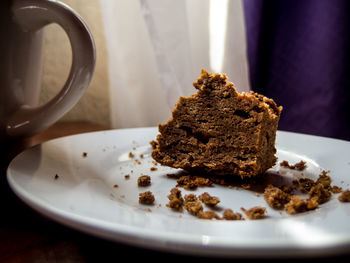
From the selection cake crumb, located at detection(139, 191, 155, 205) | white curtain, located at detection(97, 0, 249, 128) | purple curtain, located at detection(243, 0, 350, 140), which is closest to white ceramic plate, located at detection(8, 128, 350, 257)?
cake crumb, located at detection(139, 191, 155, 205)

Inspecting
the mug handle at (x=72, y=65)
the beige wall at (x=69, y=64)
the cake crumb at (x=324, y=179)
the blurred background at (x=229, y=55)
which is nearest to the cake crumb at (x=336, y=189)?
the cake crumb at (x=324, y=179)

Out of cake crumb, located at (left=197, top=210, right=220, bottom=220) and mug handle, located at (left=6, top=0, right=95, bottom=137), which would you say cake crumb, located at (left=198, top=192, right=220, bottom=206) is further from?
mug handle, located at (left=6, top=0, right=95, bottom=137)

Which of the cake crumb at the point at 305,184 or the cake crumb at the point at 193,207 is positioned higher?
the cake crumb at the point at 193,207

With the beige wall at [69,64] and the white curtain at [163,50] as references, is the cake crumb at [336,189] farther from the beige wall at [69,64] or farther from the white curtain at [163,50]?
the beige wall at [69,64]

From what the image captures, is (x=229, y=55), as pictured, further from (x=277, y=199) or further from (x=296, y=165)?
(x=277, y=199)

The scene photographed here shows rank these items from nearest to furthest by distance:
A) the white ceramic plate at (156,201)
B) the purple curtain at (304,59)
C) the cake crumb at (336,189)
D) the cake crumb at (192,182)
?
the white ceramic plate at (156,201) < the cake crumb at (336,189) < the cake crumb at (192,182) < the purple curtain at (304,59)

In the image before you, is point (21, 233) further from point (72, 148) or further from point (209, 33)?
point (209, 33)

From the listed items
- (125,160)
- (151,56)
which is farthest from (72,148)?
(151,56)

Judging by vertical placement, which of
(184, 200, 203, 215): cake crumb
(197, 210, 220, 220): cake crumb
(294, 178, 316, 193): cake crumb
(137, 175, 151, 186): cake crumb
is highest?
(197, 210, 220, 220): cake crumb
